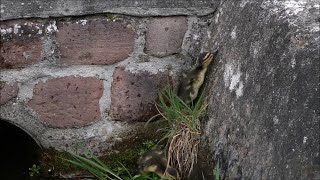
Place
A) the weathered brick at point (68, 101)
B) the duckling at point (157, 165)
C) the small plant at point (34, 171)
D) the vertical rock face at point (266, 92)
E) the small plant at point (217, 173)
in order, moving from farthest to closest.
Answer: the small plant at point (34, 171)
the weathered brick at point (68, 101)
the duckling at point (157, 165)
the small plant at point (217, 173)
the vertical rock face at point (266, 92)

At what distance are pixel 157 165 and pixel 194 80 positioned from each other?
0.30 m

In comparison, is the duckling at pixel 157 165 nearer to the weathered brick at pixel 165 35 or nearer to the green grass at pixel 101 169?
the green grass at pixel 101 169

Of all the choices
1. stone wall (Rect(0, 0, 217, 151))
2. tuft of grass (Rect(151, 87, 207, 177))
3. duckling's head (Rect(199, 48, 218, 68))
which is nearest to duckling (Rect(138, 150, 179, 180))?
tuft of grass (Rect(151, 87, 207, 177))

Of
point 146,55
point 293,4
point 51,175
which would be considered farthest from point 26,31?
point 293,4

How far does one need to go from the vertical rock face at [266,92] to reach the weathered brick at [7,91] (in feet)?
2.13

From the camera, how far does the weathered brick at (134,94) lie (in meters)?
2.04

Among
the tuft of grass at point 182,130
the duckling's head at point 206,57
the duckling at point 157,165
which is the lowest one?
the duckling at point 157,165

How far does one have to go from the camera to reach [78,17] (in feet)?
6.35

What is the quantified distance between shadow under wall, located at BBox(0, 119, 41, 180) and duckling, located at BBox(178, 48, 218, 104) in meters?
0.58

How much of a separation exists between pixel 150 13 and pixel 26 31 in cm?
40

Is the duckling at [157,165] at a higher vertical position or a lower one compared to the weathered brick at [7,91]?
lower

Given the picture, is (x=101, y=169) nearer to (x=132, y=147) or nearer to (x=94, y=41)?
(x=132, y=147)

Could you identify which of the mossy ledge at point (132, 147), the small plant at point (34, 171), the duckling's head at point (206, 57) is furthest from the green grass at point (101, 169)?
the duckling's head at point (206, 57)

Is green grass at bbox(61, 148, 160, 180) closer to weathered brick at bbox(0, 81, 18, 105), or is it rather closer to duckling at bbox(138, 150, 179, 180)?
duckling at bbox(138, 150, 179, 180)
